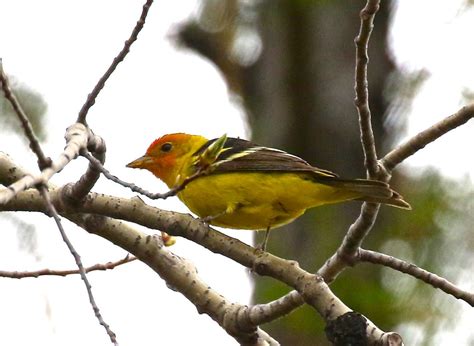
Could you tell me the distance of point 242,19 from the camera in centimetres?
714

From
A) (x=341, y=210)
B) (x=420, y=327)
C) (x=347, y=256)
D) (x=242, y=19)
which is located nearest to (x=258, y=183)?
(x=347, y=256)

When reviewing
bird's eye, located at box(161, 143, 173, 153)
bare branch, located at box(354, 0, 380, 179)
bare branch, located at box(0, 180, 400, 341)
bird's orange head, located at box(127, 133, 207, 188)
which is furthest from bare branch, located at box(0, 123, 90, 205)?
bird's eye, located at box(161, 143, 173, 153)

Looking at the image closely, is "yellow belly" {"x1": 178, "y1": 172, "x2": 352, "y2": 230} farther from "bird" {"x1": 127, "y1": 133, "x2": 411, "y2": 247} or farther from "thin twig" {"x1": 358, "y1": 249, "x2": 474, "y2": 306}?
"thin twig" {"x1": 358, "y1": 249, "x2": 474, "y2": 306}

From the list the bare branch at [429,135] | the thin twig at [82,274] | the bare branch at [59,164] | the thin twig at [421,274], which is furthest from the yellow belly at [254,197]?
the thin twig at [82,274]

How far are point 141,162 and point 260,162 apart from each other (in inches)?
41.8

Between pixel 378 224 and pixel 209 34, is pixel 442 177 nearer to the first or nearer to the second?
pixel 378 224

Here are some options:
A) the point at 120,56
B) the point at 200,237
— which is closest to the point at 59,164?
the point at 120,56

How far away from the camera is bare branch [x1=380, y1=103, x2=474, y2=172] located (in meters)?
3.18

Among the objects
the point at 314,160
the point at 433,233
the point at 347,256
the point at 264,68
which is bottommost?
the point at 347,256

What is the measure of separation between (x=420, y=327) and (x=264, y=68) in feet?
8.86

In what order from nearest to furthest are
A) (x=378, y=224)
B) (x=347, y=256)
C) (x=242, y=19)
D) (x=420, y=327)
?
(x=347, y=256), (x=420, y=327), (x=378, y=224), (x=242, y=19)

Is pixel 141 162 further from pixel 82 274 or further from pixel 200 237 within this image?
pixel 82 274

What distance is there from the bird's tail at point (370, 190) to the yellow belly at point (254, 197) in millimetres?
51

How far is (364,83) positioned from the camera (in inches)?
Result: 122
